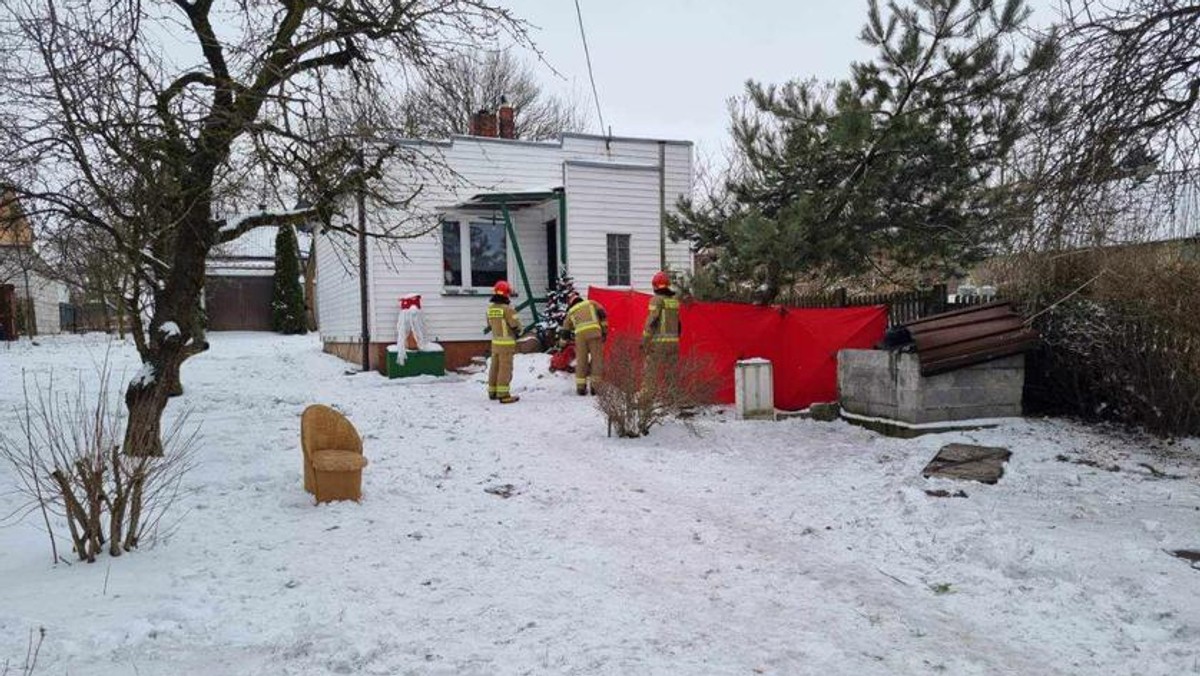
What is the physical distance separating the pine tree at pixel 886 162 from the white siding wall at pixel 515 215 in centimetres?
627

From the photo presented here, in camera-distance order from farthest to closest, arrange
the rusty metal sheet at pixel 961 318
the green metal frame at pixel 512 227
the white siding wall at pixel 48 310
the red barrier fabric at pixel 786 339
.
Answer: the white siding wall at pixel 48 310 < the green metal frame at pixel 512 227 < the red barrier fabric at pixel 786 339 < the rusty metal sheet at pixel 961 318

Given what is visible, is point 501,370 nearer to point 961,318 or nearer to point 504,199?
point 504,199

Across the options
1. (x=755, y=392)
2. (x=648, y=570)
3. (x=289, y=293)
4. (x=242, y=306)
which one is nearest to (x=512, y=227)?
(x=755, y=392)

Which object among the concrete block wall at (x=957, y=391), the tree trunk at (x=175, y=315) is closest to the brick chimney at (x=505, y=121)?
the tree trunk at (x=175, y=315)

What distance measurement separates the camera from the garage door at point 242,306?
35.2m

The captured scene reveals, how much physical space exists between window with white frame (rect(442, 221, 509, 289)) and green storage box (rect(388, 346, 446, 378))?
2.02 m

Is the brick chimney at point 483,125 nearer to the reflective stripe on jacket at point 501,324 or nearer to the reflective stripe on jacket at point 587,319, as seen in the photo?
the reflective stripe on jacket at point 501,324

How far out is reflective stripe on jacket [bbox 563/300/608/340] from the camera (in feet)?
36.7

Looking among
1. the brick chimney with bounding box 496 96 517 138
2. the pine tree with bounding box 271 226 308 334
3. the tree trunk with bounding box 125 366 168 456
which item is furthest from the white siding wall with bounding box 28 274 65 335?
the tree trunk with bounding box 125 366 168 456

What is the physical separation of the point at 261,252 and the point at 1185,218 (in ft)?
135

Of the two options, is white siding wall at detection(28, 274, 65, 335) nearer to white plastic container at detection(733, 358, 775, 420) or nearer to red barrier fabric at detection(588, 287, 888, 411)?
red barrier fabric at detection(588, 287, 888, 411)

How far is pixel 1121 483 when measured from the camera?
5.73 meters

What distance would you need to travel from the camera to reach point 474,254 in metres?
16.1

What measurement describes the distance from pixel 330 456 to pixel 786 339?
20.5 feet
